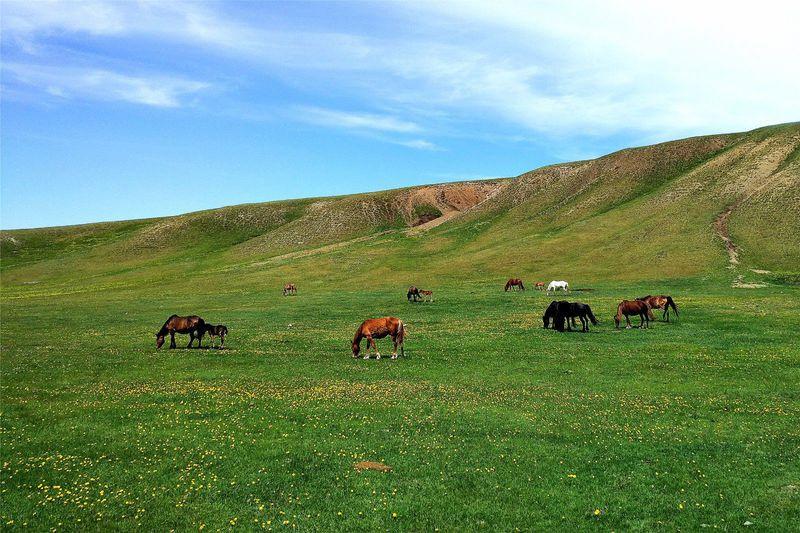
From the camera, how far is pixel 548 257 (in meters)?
88.1

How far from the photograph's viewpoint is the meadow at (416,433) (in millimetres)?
11023

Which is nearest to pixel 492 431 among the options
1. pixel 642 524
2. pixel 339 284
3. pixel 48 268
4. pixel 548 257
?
pixel 642 524

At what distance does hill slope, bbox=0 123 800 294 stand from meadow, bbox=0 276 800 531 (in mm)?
51847

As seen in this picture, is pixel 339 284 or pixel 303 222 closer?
pixel 339 284

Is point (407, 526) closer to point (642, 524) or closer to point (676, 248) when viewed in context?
point (642, 524)

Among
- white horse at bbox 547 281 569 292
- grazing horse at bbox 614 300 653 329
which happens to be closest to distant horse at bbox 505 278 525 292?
white horse at bbox 547 281 569 292

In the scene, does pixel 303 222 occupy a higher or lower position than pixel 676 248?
higher

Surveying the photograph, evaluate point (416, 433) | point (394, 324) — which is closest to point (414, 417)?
point (416, 433)

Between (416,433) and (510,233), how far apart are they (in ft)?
336

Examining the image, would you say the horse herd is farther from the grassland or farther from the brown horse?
the grassland

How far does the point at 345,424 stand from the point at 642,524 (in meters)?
9.08

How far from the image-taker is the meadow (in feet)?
36.2

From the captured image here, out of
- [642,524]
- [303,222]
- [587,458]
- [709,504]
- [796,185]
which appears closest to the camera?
[642,524]

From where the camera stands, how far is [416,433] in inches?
610
